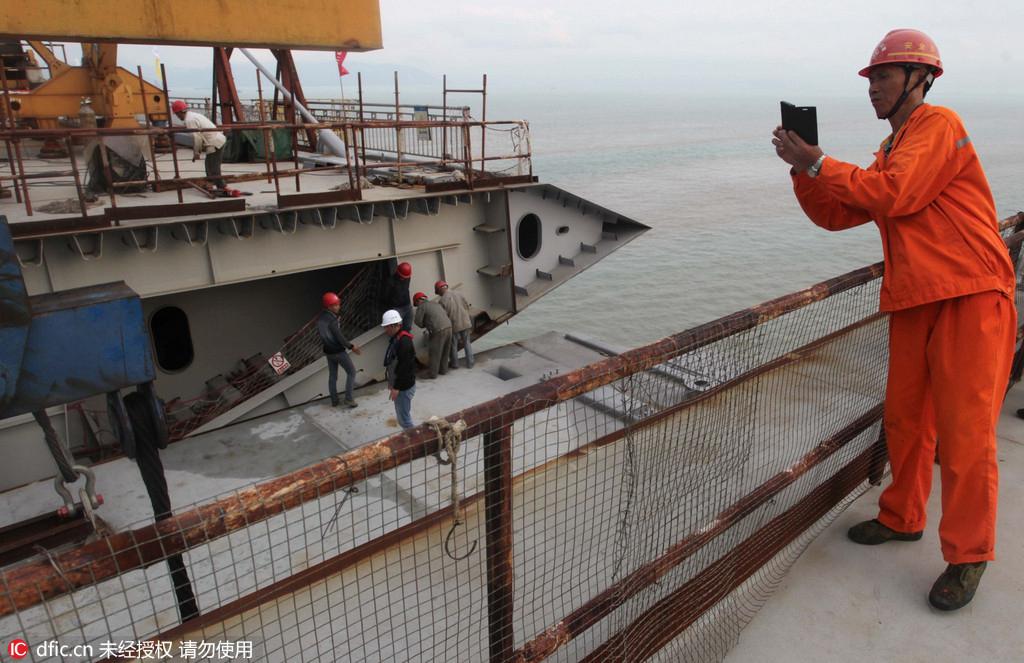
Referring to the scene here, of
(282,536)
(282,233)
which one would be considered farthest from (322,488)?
(282,233)

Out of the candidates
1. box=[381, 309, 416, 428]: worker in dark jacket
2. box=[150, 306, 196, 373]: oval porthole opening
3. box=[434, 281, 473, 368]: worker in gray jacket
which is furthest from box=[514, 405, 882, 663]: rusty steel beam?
box=[150, 306, 196, 373]: oval porthole opening

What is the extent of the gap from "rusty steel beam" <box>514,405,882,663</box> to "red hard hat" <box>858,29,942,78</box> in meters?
1.91

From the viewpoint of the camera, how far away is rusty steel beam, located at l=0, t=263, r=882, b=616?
1453mm

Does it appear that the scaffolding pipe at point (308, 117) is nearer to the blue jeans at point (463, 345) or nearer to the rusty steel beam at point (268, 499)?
the blue jeans at point (463, 345)

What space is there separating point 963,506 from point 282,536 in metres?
5.02

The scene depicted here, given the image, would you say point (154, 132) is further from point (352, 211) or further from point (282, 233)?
point (352, 211)

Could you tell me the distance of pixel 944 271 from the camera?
118 inches

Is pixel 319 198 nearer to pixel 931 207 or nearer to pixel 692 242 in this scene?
pixel 931 207

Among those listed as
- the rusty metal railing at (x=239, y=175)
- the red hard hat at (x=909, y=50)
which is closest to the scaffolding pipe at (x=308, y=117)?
the rusty metal railing at (x=239, y=175)

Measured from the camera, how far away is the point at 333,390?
964 cm

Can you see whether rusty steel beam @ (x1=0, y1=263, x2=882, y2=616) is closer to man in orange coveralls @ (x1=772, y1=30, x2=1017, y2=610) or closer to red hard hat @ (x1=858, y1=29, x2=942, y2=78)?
man in orange coveralls @ (x1=772, y1=30, x2=1017, y2=610)

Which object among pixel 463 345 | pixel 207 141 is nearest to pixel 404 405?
pixel 463 345

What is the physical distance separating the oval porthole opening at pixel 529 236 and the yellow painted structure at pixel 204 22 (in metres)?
7.36

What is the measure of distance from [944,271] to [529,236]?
404 inches
